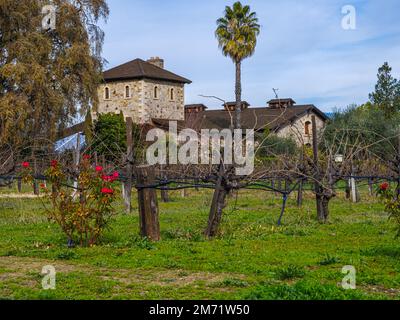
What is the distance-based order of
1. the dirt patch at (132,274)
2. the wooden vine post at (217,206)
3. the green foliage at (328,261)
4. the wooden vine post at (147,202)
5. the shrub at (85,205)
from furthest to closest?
the wooden vine post at (217,206) → the wooden vine post at (147,202) → the shrub at (85,205) → the green foliage at (328,261) → the dirt patch at (132,274)

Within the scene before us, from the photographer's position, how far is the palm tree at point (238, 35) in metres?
38.8

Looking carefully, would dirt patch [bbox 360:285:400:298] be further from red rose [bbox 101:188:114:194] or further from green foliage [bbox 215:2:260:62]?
green foliage [bbox 215:2:260:62]

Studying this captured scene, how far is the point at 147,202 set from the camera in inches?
436

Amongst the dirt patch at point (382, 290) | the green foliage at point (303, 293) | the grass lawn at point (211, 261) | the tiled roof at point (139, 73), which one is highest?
the tiled roof at point (139, 73)

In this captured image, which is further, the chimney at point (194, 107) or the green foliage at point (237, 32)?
the chimney at point (194, 107)

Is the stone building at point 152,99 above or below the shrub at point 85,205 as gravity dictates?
above

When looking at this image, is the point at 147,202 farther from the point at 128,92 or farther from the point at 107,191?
the point at 128,92

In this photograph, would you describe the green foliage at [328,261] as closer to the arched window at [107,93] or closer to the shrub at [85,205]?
the shrub at [85,205]

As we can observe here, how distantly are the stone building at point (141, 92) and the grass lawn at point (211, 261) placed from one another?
33.5 meters

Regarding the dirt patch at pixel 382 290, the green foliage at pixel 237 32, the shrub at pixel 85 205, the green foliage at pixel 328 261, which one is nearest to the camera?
the dirt patch at pixel 382 290

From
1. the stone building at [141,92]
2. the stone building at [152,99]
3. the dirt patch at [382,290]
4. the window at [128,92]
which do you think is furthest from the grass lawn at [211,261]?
the window at [128,92]
